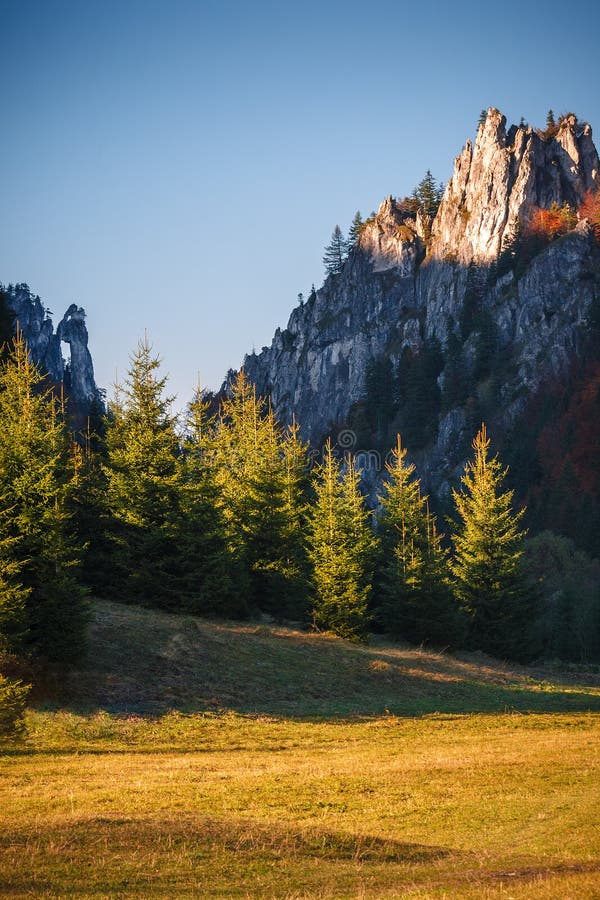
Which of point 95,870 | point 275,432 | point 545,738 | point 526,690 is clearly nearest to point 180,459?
point 275,432

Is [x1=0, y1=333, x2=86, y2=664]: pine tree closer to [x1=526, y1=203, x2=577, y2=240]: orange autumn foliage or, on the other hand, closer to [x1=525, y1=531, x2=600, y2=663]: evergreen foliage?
[x1=525, y1=531, x2=600, y2=663]: evergreen foliage

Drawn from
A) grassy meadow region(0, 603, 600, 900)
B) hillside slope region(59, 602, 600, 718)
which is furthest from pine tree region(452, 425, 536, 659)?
grassy meadow region(0, 603, 600, 900)

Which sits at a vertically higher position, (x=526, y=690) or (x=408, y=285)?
(x=408, y=285)

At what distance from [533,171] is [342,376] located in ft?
215

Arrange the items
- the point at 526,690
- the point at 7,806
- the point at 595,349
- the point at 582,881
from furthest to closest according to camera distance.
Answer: the point at 595,349
the point at 526,690
the point at 7,806
the point at 582,881

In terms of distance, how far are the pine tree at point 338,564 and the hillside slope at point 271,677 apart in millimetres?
1645

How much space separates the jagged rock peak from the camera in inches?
6663

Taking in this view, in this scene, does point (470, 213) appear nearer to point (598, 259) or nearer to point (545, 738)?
point (598, 259)

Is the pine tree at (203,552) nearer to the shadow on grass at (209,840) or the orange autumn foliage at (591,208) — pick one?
the shadow on grass at (209,840)

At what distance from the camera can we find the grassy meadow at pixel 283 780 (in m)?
10.1

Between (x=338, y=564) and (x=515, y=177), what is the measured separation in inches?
6101

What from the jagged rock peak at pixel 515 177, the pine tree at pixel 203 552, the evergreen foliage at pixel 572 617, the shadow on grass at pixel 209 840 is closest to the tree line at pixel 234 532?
the pine tree at pixel 203 552

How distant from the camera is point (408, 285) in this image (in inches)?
7682

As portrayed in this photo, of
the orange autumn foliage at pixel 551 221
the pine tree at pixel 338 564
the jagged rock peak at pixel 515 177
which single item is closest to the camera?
the pine tree at pixel 338 564
